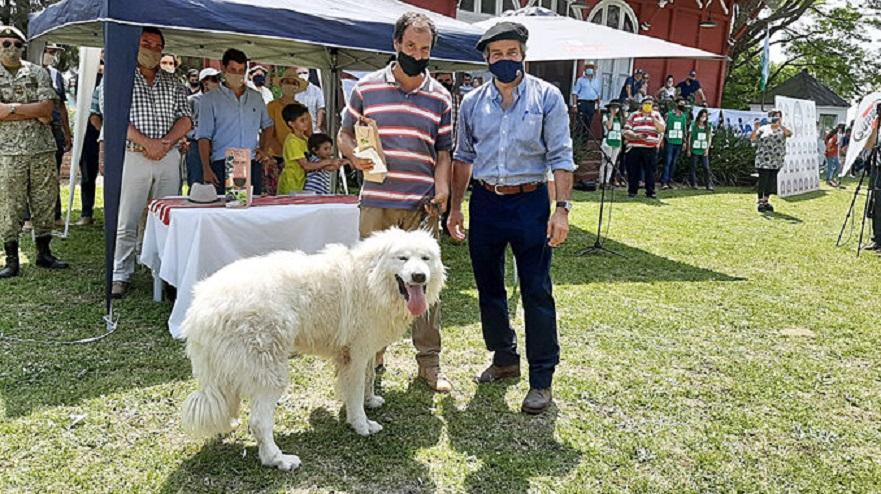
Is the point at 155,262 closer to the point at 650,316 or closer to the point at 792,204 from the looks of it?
the point at 650,316

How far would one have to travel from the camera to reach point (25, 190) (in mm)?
5621

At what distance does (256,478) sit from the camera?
113 inches

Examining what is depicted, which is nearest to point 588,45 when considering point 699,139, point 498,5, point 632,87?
point 699,139

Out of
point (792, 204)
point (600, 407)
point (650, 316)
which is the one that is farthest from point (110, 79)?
point (792, 204)

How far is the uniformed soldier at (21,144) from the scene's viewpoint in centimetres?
534

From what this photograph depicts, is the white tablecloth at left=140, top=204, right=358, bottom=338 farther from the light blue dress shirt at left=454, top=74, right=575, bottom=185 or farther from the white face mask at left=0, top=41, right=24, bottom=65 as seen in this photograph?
the light blue dress shirt at left=454, top=74, right=575, bottom=185

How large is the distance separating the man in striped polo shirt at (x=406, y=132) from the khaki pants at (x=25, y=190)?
3.51m

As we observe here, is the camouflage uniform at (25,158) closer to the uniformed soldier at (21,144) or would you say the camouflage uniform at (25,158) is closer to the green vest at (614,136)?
the uniformed soldier at (21,144)

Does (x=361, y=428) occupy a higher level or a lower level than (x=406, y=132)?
lower

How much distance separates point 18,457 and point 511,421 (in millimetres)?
2407

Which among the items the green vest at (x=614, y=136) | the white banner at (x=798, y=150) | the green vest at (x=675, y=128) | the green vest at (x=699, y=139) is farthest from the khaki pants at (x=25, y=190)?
the white banner at (x=798, y=150)

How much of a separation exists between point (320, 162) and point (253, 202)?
1105 mm

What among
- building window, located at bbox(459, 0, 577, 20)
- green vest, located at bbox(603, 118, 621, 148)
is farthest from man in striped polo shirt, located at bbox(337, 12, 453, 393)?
building window, located at bbox(459, 0, 577, 20)

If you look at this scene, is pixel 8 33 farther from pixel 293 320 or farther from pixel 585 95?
pixel 585 95
